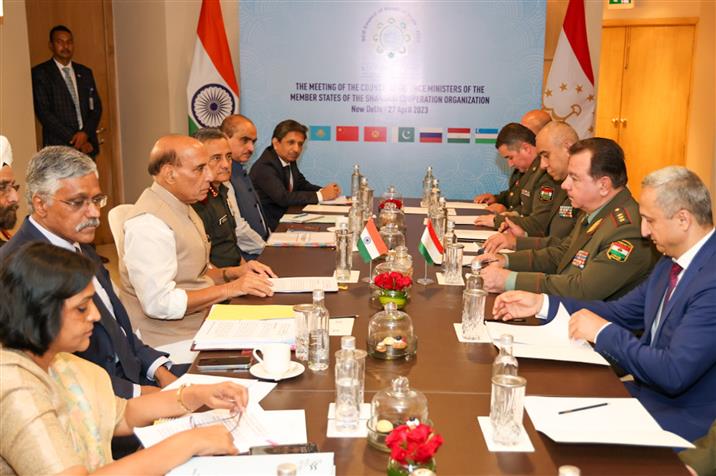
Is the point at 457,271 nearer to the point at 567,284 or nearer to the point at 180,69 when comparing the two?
the point at 567,284

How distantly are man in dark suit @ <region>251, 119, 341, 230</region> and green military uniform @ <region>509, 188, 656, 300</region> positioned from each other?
2.62 metres

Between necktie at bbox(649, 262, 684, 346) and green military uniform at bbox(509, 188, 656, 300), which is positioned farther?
green military uniform at bbox(509, 188, 656, 300)

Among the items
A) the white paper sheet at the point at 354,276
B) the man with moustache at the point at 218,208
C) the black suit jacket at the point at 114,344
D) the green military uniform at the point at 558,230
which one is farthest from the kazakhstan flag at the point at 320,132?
the black suit jacket at the point at 114,344

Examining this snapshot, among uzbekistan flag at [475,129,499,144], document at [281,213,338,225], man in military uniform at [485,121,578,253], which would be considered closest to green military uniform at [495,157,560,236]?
man in military uniform at [485,121,578,253]

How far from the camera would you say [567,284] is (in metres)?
3.13

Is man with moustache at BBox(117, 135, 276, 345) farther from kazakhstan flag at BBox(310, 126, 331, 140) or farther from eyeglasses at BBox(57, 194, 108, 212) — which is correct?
kazakhstan flag at BBox(310, 126, 331, 140)

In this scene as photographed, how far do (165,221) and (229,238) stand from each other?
1110mm

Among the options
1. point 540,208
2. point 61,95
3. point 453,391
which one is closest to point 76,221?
point 453,391

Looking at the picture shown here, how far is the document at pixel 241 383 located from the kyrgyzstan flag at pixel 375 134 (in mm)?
5051

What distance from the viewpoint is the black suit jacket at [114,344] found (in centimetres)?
238

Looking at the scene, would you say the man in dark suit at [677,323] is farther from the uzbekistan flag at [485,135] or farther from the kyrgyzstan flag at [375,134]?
the kyrgyzstan flag at [375,134]

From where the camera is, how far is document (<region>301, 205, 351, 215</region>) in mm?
5219

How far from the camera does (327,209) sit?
5309 mm

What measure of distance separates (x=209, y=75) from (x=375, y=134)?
169cm
